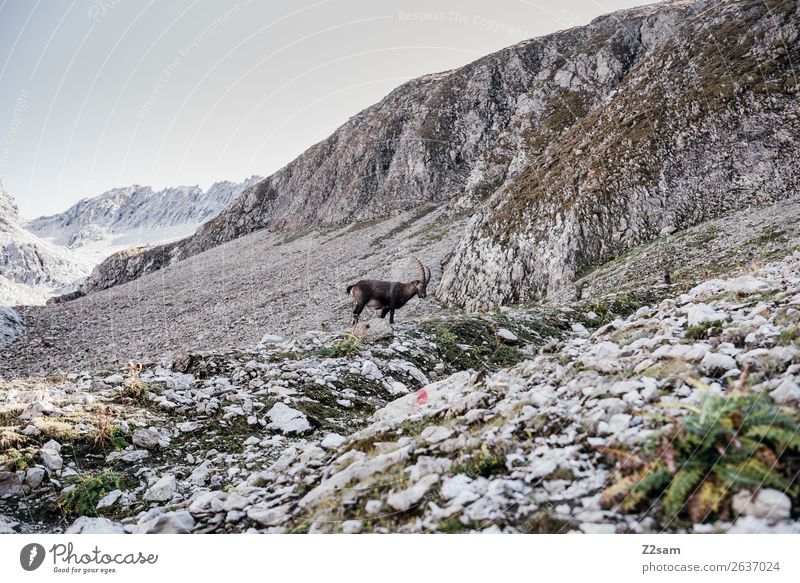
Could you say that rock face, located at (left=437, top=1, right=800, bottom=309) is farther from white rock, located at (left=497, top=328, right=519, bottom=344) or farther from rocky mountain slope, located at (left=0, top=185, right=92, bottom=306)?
rocky mountain slope, located at (left=0, top=185, right=92, bottom=306)

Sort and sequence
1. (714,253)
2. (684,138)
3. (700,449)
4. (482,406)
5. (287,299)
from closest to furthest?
(700,449) → (482,406) → (714,253) → (684,138) → (287,299)

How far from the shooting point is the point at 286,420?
24.0 ft

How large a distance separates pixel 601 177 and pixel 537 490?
26760 millimetres

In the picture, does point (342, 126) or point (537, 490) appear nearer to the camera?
point (537, 490)

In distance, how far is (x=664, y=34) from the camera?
53906mm

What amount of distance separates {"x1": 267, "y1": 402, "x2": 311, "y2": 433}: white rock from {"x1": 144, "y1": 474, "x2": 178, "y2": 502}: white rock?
1.87 m

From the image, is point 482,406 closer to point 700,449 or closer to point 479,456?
point 479,456

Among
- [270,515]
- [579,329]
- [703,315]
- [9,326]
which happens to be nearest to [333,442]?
[270,515]

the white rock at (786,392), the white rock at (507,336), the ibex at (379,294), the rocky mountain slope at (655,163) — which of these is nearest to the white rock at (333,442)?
the white rock at (786,392)

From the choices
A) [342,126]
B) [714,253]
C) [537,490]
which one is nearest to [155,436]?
[537,490]

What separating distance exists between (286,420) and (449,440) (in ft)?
12.9

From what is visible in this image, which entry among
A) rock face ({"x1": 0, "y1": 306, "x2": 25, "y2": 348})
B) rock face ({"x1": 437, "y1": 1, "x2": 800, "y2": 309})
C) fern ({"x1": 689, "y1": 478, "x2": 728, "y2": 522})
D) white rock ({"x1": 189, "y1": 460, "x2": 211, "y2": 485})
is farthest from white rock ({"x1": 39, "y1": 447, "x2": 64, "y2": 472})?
rock face ({"x1": 0, "y1": 306, "x2": 25, "y2": 348})

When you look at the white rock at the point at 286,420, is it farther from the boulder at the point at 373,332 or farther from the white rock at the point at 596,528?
the white rock at the point at 596,528

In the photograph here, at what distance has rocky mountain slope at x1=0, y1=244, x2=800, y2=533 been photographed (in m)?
2.88
